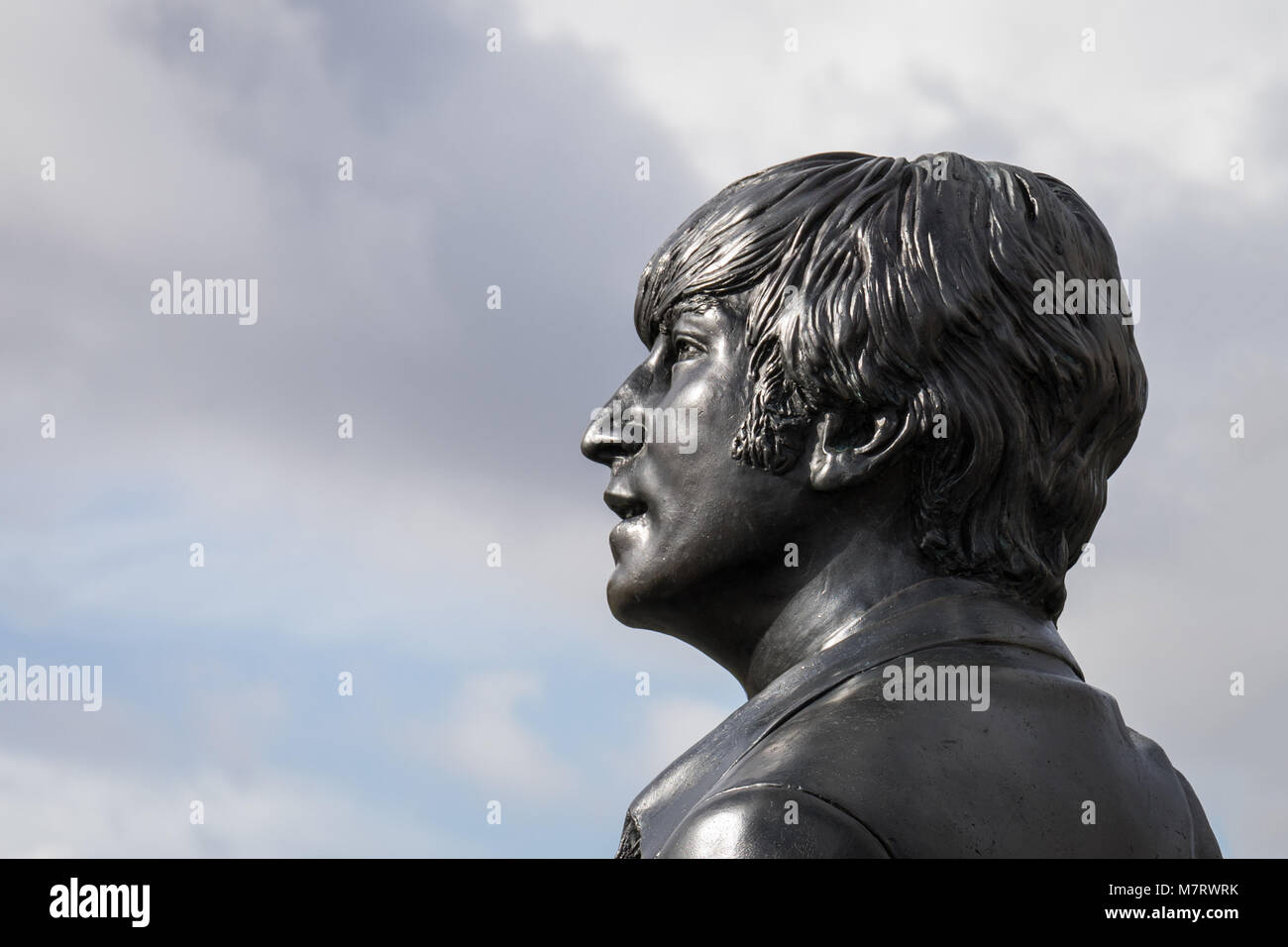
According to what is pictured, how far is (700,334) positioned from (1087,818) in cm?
203

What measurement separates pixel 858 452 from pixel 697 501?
56 cm

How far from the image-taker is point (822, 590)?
6188 millimetres

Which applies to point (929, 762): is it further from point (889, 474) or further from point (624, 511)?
point (624, 511)

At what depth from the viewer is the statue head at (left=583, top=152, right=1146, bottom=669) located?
20.1 feet

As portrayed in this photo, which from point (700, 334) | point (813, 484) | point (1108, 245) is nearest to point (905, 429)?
point (813, 484)

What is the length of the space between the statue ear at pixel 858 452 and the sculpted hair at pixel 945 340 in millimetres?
40

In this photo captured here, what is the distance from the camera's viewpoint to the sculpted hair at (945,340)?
6.12m

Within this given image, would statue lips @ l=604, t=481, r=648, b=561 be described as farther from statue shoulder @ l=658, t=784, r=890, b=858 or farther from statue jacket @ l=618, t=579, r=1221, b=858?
statue shoulder @ l=658, t=784, r=890, b=858

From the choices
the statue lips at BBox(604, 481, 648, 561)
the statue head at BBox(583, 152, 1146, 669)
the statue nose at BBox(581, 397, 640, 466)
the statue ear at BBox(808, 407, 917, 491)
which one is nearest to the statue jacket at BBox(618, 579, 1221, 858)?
the statue head at BBox(583, 152, 1146, 669)

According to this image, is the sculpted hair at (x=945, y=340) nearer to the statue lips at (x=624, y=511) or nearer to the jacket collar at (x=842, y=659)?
the jacket collar at (x=842, y=659)

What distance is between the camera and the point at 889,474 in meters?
6.14

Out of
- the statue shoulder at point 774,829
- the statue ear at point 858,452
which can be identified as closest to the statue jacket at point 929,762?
the statue shoulder at point 774,829

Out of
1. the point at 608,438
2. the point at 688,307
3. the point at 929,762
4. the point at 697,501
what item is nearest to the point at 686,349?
the point at 688,307

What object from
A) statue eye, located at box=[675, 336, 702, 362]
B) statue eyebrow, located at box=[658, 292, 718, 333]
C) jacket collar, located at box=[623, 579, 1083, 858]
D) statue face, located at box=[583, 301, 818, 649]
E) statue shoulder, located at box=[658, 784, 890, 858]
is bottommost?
statue shoulder, located at box=[658, 784, 890, 858]
